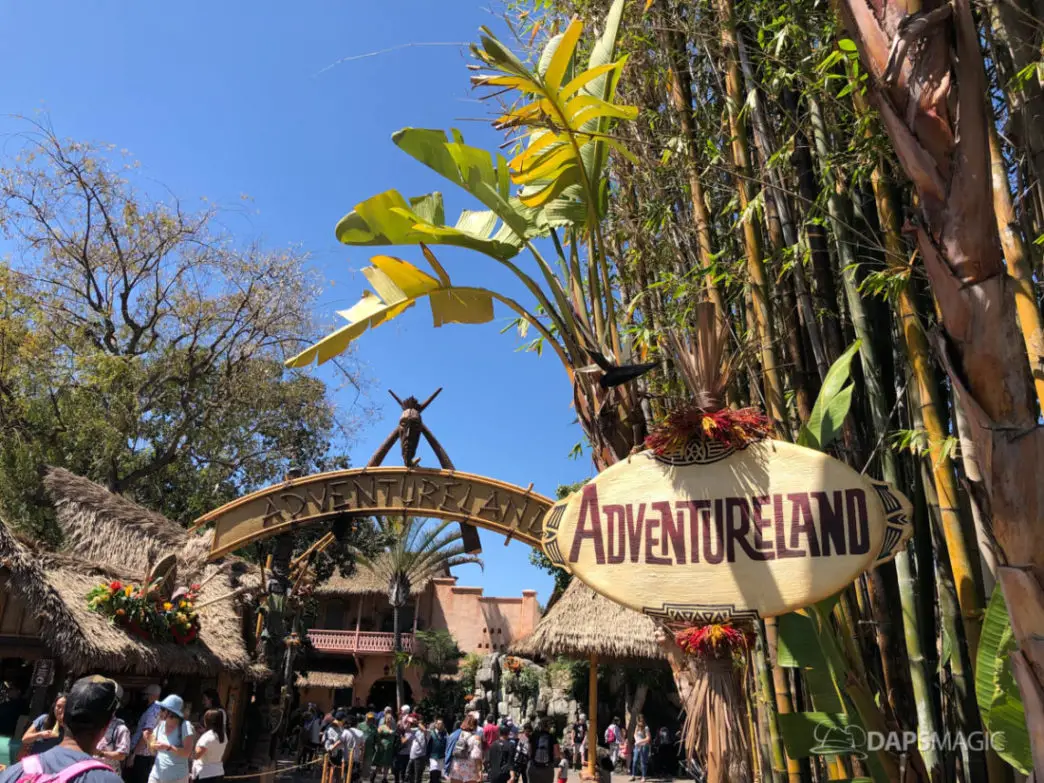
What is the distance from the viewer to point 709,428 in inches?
86.3

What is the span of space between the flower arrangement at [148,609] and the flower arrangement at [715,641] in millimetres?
8173

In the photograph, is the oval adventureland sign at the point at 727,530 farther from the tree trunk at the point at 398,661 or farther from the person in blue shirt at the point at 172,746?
the tree trunk at the point at 398,661

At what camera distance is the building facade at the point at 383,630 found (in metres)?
26.4

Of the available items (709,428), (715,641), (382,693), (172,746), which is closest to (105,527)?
(172,746)

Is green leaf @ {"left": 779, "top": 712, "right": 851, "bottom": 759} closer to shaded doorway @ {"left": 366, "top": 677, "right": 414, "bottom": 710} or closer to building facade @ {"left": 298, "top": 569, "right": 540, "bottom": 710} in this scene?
building facade @ {"left": 298, "top": 569, "right": 540, "bottom": 710}

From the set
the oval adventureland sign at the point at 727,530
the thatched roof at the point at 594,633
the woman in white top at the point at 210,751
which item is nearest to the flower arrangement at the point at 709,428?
the oval adventureland sign at the point at 727,530

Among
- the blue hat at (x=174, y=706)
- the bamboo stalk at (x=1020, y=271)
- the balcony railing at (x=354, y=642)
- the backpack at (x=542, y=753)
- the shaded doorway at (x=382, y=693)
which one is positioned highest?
the bamboo stalk at (x=1020, y=271)

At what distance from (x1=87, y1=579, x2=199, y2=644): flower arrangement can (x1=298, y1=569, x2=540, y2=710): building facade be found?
17343 millimetres

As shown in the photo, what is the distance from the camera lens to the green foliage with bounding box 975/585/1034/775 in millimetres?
1935

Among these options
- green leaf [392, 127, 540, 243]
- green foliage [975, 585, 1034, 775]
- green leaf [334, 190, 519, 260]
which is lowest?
green foliage [975, 585, 1034, 775]

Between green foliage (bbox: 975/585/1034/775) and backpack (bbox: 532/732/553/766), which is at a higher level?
green foliage (bbox: 975/585/1034/775)

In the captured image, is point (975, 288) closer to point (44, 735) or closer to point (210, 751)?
point (44, 735)

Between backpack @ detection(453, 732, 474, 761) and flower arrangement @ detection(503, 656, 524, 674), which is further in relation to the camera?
flower arrangement @ detection(503, 656, 524, 674)

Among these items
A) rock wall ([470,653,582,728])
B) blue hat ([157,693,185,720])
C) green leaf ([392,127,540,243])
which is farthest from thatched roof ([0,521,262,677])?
rock wall ([470,653,582,728])
